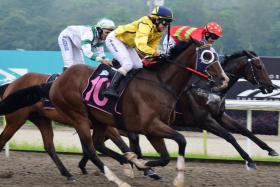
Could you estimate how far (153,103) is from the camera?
541 cm

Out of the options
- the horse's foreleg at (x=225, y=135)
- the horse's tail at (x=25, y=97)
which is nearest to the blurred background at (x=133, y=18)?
the horse's foreleg at (x=225, y=135)

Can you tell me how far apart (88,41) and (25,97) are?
0.81 metres

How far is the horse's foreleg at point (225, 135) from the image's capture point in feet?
22.0

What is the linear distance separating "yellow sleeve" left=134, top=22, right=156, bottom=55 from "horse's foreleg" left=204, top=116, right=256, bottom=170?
1.57 metres

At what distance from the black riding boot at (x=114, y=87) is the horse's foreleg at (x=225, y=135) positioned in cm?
151

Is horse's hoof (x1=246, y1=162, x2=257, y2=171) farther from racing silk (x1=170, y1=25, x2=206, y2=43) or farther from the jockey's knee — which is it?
the jockey's knee

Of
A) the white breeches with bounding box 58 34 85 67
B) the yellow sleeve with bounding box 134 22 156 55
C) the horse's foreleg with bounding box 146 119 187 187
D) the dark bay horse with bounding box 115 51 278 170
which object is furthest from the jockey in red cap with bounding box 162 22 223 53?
the horse's foreleg with bounding box 146 119 187 187

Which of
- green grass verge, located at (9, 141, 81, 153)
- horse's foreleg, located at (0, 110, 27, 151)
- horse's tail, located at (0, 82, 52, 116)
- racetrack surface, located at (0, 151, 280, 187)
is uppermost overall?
horse's tail, located at (0, 82, 52, 116)

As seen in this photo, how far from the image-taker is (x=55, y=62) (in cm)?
1102

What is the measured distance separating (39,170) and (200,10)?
23.5 metres

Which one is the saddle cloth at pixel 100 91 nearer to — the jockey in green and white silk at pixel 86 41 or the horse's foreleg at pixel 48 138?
the jockey in green and white silk at pixel 86 41

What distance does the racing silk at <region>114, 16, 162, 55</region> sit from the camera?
541cm

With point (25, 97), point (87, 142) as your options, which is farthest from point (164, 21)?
point (25, 97)

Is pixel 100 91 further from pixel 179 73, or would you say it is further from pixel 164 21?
pixel 164 21
